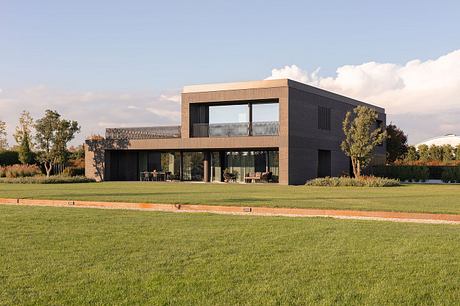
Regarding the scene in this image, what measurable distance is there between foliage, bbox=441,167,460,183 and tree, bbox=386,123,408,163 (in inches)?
576

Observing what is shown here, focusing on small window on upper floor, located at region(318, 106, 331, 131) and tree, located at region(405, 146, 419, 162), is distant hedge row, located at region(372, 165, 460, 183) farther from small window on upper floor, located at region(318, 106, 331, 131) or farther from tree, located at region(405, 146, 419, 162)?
tree, located at region(405, 146, 419, 162)

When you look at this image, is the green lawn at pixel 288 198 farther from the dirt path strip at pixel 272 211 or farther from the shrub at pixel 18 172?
the shrub at pixel 18 172

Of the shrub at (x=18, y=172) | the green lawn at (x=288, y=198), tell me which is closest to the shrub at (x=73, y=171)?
the shrub at (x=18, y=172)

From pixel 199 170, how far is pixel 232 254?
31268 mm

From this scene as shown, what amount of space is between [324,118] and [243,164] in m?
6.63

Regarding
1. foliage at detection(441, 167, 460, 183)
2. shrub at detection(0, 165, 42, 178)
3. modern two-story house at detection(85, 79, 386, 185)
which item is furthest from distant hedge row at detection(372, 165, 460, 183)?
shrub at detection(0, 165, 42, 178)

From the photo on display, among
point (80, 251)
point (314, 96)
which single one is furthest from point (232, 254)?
point (314, 96)

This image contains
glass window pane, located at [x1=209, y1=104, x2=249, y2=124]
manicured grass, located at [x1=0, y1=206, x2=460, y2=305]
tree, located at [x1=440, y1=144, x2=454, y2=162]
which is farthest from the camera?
tree, located at [x1=440, y1=144, x2=454, y2=162]

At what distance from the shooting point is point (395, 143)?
180ft

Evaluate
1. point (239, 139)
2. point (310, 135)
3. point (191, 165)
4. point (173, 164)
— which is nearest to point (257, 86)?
point (239, 139)

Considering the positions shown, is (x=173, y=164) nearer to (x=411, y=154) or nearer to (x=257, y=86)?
(x=257, y=86)

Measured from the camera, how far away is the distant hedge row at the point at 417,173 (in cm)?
3912

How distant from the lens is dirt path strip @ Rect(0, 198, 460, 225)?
12969 millimetres

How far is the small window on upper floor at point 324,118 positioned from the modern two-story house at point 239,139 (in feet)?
0.23
